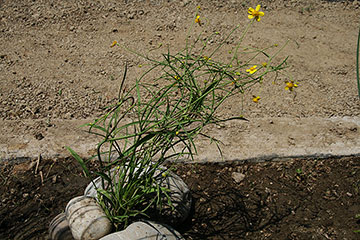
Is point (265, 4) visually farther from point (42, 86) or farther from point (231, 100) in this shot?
point (42, 86)

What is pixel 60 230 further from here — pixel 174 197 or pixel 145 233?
pixel 174 197

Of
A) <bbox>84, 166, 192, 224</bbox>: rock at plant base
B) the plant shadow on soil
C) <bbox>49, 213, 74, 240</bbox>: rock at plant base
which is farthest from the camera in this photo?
the plant shadow on soil

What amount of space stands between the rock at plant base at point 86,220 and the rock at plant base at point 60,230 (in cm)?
6

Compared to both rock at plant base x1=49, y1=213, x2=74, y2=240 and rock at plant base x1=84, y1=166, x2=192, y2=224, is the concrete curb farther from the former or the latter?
rock at plant base x1=49, y1=213, x2=74, y2=240

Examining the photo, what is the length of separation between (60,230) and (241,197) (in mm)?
1081

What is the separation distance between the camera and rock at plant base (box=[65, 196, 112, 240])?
68.8 inches

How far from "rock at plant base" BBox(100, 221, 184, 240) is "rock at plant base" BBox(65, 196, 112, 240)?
111 mm

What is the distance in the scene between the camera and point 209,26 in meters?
3.78

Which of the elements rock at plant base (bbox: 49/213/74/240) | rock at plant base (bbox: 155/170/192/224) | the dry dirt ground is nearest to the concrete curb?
the dry dirt ground

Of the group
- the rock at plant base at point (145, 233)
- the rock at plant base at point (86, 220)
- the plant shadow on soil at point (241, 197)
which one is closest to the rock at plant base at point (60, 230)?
the rock at plant base at point (86, 220)

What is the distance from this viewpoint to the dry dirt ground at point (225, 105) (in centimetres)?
223

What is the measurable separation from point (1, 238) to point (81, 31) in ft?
7.36

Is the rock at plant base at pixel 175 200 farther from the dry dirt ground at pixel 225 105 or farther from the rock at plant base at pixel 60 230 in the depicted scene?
the rock at plant base at pixel 60 230

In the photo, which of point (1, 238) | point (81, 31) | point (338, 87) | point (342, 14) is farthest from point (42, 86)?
point (342, 14)
